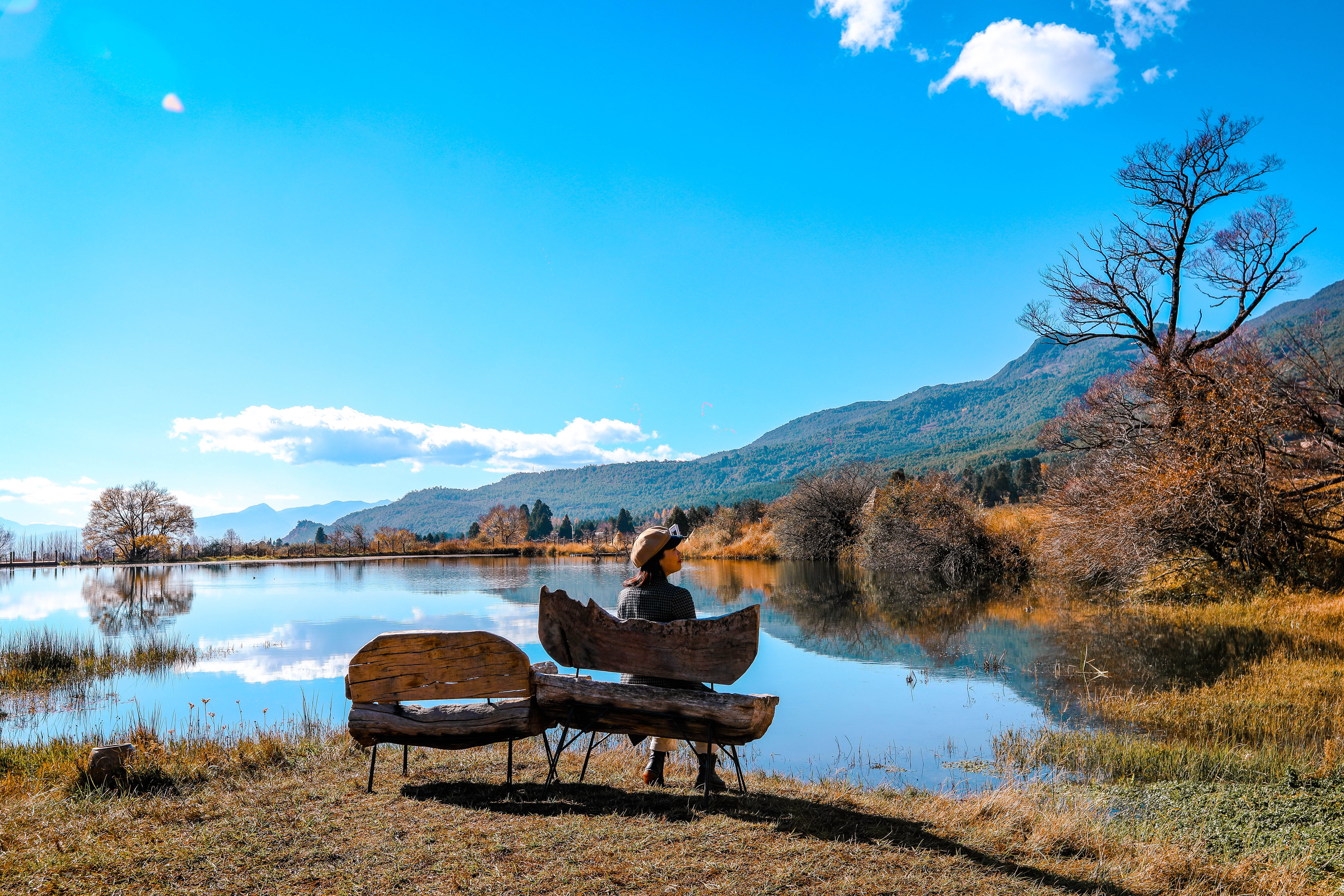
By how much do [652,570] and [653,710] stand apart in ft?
4.36

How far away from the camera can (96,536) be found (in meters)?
55.0

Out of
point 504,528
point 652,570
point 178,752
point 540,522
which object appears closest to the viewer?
point 652,570

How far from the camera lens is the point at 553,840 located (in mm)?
4281

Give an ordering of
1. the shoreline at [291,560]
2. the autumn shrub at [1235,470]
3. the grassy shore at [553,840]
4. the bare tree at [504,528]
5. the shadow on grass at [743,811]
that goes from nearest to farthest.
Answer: the grassy shore at [553,840] → the shadow on grass at [743,811] → the autumn shrub at [1235,470] → the shoreline at [291,560] → the bare tree at [504,528]

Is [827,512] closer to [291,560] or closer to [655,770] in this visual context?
[655,770]

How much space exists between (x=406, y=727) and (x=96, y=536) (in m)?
65.7

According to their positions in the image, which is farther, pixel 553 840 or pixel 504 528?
pixel 504 528

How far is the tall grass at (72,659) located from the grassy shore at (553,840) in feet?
30.2

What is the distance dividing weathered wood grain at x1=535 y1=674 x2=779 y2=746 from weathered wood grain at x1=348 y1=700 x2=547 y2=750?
0.61 ft

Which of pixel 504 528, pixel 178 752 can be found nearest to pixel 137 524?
pixel 504 528

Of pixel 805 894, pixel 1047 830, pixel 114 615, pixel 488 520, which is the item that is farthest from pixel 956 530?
pixel 488 520

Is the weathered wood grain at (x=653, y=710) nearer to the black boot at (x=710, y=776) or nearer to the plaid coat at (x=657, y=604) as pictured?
the black boot at (x=710, y=776)

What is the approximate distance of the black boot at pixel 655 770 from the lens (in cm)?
595

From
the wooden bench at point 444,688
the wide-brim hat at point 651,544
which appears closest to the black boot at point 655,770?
the wooden bench at point 444,688
